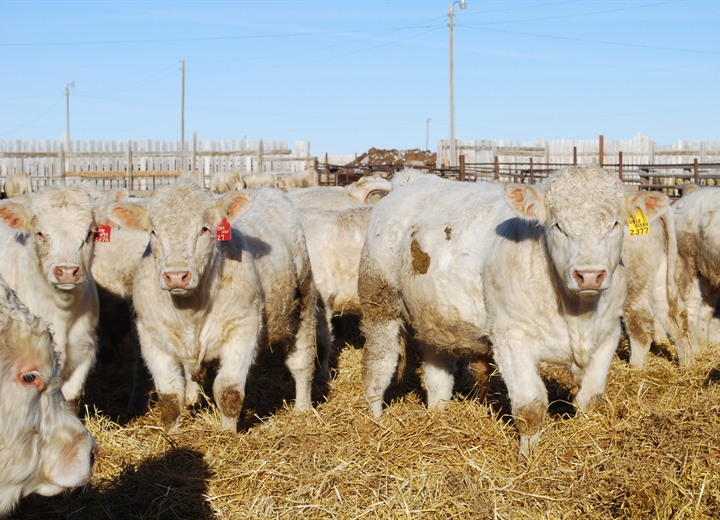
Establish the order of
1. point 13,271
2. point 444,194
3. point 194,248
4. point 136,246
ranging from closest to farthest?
point 194,248 < point 13,271 < point 444,194 < point 136,246

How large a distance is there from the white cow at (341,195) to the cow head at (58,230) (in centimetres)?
480

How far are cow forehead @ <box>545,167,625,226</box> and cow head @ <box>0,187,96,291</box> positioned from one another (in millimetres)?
3209

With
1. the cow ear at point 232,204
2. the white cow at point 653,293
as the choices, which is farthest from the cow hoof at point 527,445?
the white cow at point 653,293

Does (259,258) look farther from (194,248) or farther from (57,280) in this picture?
(57,280)

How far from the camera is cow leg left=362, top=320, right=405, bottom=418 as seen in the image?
702 cm

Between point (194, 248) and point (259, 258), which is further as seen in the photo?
point (259, 258)

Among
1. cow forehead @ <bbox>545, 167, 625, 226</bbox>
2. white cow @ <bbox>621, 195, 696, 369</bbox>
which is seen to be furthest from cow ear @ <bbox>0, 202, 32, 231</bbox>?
white cow @ <bbox>621, 195, 696, 369</bbox>

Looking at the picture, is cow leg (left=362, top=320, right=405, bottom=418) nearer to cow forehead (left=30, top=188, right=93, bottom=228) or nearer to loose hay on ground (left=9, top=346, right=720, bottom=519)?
loose hay on ground (left=9, top=346, right=720, bottom=519)

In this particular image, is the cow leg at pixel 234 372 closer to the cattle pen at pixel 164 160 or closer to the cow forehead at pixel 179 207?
the cow forehead at pixel 179 207

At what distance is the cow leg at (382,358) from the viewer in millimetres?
7016

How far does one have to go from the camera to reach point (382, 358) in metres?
7.04

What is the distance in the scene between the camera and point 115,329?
26.7 ft

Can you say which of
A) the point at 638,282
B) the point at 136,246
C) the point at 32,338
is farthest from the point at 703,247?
the point at 32,338

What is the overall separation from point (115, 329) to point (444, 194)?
3.51 metres
